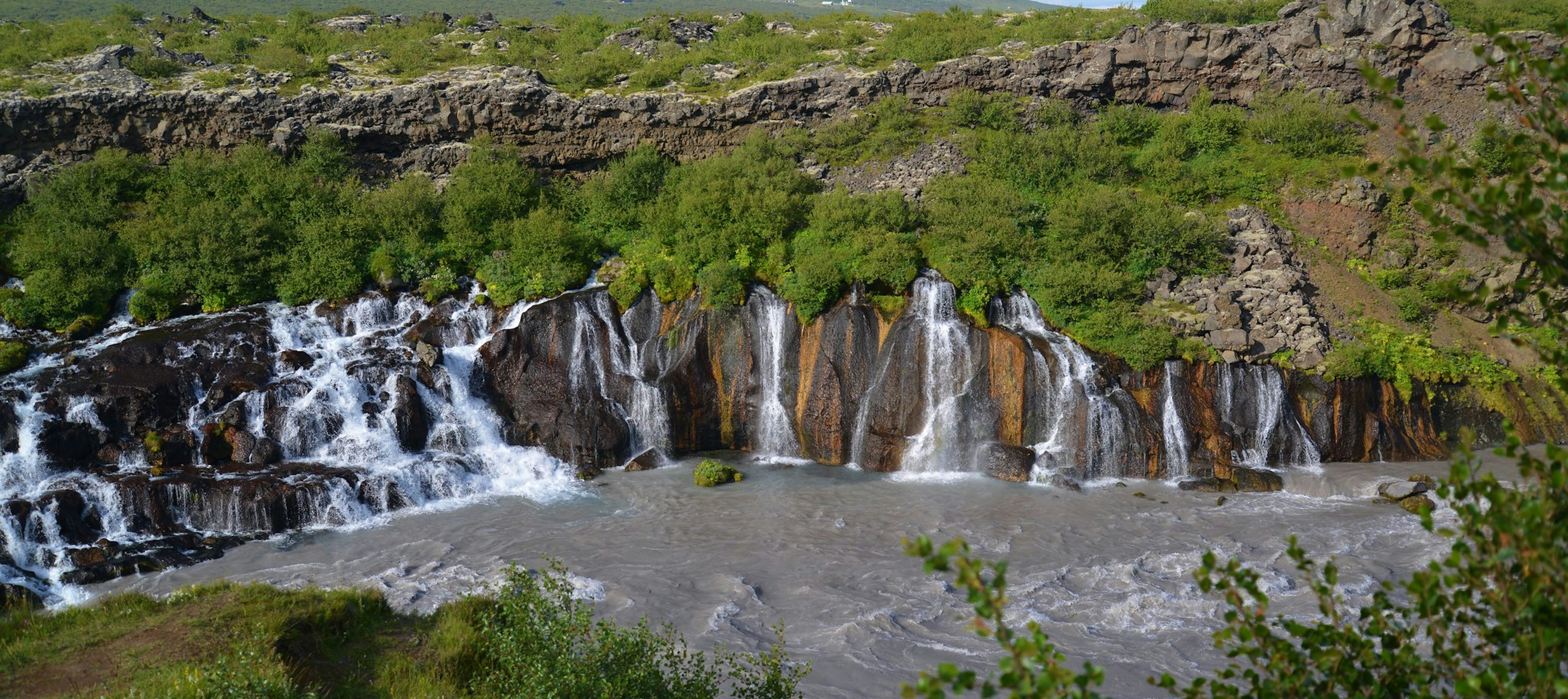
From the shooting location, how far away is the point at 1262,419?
2119cm

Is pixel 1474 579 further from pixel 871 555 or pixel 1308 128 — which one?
pixel 1308 128

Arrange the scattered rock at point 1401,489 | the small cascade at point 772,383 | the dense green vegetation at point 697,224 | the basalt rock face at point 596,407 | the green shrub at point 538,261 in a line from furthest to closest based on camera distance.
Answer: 1. the green shrub at point 538,261
2. the small cascade at point 772,383
3. the dense green vegetation at point 697,224
4. the basalt rock face at point 596,407
5. the scattered rock at point 1401,489

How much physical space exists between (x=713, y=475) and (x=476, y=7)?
7072cm

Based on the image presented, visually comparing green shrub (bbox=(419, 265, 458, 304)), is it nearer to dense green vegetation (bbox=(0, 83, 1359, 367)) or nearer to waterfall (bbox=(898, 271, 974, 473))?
dense green vegetation (bbox=(0, 83, 1359, 367))

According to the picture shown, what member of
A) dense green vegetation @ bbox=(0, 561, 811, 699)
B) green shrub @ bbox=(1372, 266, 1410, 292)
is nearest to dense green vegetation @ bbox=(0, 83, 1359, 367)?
green shrub @ bbox=(1372, 266, 1410, 292)

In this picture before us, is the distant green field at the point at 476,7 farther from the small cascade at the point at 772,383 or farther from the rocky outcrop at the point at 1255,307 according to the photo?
the small cascade at the point at 772,383

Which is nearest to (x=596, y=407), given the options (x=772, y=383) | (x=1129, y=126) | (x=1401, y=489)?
(x=772, y=383)

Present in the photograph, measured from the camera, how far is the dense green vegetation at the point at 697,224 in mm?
23250

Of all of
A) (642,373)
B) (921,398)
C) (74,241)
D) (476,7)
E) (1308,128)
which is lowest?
(921,398)

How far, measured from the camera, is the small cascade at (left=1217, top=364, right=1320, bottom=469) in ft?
69.1

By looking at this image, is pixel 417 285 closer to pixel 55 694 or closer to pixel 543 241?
pixel 543 241

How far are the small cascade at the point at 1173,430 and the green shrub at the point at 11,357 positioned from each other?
93.7 ft

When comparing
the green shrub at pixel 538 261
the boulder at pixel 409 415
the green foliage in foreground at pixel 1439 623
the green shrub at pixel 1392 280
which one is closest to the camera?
the green foliage in foreground at pixel 1439 623

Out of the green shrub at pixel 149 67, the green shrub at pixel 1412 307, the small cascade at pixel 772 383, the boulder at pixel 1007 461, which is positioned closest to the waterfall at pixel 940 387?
the boulder at pixel 1007 461
